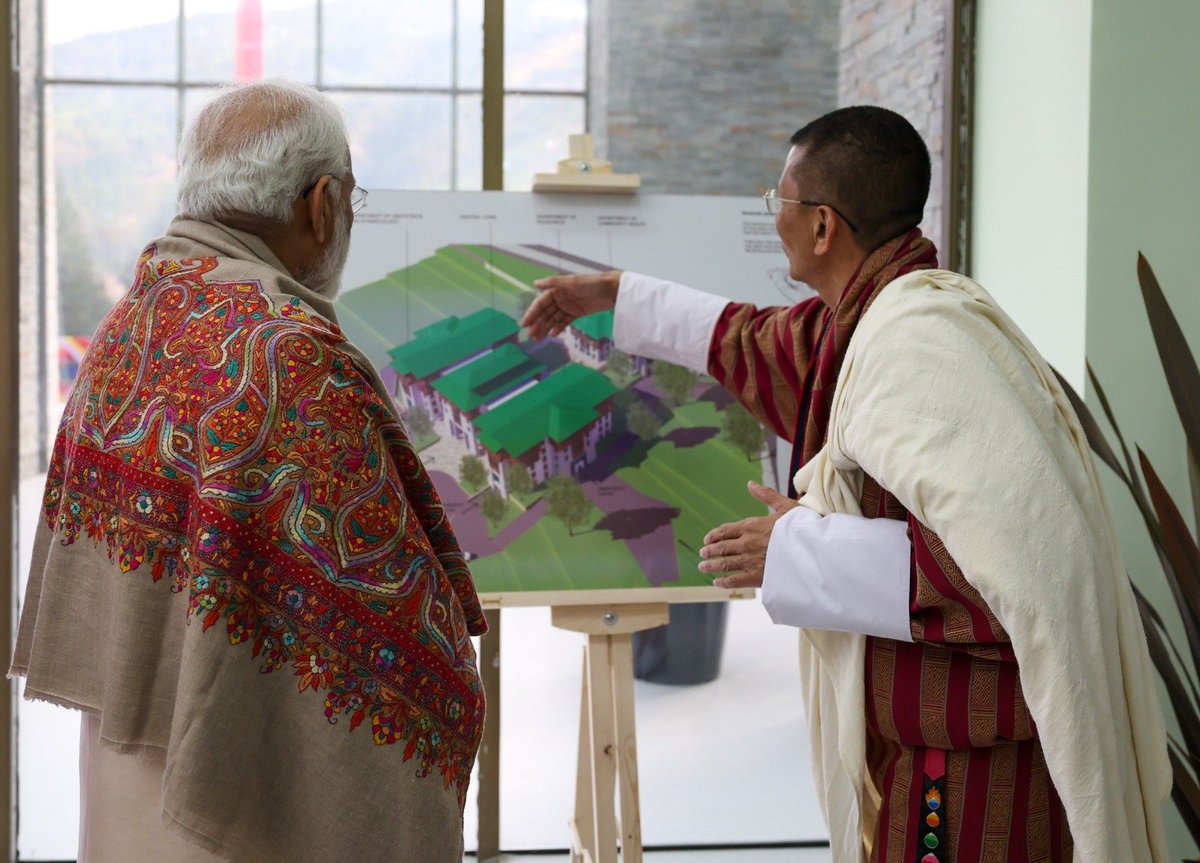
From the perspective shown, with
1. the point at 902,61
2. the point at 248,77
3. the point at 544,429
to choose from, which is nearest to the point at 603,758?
the point at 544,429

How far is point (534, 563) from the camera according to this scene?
2262 mm

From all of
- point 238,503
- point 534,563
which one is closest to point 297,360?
point 238,503

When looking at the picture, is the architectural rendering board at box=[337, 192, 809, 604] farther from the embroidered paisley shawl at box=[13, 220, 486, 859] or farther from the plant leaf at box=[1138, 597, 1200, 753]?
the embroidered paisley shawl at box=[13, 220, 486, 859]

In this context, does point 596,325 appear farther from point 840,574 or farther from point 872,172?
point 840,574

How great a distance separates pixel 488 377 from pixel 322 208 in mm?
1016

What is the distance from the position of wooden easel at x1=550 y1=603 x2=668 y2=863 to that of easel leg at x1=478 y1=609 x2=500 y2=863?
1.86 feet

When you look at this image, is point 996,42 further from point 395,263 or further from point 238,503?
point 238,503

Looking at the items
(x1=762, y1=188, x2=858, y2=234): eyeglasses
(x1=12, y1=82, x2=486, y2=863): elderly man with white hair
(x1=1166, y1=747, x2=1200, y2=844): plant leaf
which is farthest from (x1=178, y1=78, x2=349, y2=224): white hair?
(x1=1166, y1=747, x2=1200, y2=844): plant leaf

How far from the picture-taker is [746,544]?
1.55 metres

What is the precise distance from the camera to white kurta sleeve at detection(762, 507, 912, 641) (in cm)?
143

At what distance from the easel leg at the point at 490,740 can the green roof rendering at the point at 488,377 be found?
2.35 feet

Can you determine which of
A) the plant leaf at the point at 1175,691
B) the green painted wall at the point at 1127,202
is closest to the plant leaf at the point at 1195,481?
the plant leaf at the point at 1175,691

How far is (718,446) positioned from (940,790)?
1024mm

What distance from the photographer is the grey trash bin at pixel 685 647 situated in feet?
9.67
